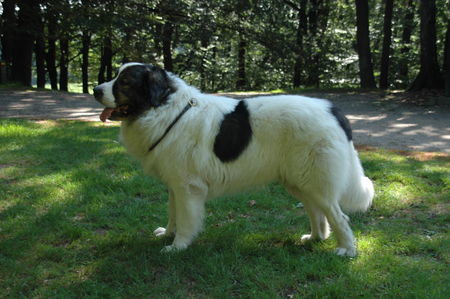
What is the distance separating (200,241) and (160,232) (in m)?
0.50

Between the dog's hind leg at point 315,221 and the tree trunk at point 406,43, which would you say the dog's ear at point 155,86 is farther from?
the tree trunk at point 406,43

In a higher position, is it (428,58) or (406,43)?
(406,43)

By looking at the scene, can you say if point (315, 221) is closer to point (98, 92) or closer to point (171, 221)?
point (171, 221)

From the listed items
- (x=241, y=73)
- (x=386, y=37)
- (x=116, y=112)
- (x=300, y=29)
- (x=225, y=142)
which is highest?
(x=300, y=29)

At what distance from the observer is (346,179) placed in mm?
4207

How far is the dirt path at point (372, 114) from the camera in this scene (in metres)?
9.98

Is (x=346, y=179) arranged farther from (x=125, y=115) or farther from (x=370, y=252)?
(x=125, y=115)

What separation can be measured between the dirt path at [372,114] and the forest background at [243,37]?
6.52 ft

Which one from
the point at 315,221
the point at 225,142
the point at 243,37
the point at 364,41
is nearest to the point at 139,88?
the point at 225,142

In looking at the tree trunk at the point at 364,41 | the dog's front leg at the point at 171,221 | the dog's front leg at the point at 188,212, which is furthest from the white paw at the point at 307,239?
the tree trunk at the point at 364,41

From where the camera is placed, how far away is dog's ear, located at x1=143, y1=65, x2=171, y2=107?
4.11m

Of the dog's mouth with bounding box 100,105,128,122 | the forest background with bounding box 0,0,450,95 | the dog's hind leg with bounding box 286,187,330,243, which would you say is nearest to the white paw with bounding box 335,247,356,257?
the dog's hind leg with bounding box 286,187,330,243

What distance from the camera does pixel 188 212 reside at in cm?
424

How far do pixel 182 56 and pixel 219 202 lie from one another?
23.9 metres
